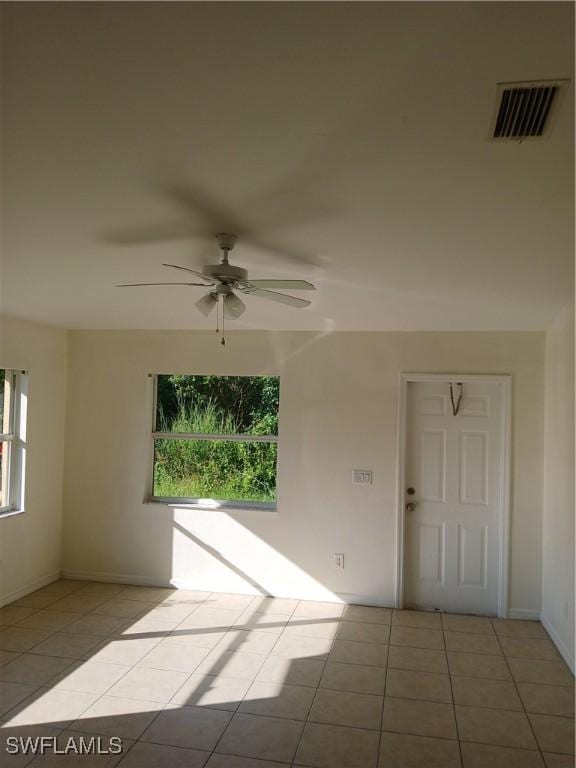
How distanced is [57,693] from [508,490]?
3.64m

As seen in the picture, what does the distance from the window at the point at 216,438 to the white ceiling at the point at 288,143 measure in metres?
2.22

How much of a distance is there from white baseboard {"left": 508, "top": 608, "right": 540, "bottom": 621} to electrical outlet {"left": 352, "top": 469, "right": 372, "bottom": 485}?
1582 mm

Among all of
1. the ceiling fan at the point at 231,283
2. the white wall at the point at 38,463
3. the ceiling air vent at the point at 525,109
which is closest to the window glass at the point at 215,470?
the white wall at the point at 38,463

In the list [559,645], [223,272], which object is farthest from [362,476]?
[223,272]

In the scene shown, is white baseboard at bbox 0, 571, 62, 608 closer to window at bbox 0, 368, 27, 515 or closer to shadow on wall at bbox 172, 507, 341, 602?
window at bbox 0, 368, 27, 515

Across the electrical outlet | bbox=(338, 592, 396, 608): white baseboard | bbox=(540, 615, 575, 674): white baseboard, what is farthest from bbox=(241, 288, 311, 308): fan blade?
bbox=(338, 592, 396, 608): white baseboard

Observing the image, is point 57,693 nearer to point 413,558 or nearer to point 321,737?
point 321,737

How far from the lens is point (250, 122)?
5.10 feet

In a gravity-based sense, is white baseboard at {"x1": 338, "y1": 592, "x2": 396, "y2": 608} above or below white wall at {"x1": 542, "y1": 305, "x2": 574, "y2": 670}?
below

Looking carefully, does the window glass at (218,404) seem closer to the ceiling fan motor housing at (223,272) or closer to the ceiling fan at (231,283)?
the ceiling fan at (231,283)

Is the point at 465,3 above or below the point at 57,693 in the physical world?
above

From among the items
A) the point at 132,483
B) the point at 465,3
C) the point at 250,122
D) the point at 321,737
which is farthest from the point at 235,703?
the point at 465,3

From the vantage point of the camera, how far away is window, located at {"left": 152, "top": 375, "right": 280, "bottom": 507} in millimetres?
5219

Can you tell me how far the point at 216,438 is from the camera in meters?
5.34
